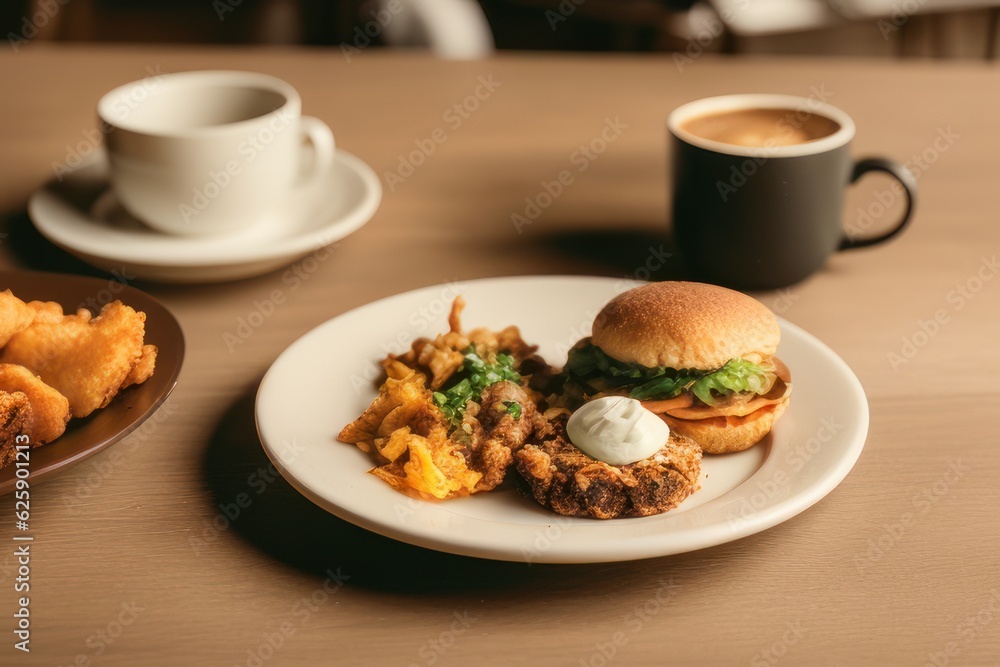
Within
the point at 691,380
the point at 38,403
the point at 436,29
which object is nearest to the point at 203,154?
the point at 38,403

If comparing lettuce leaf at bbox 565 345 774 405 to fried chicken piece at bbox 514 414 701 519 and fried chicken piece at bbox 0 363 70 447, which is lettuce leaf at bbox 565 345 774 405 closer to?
fried chicken piece at bbox 514 414 701 519

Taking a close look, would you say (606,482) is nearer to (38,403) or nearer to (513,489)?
(513,489)

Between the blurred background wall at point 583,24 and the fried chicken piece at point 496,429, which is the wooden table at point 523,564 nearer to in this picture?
the fried chicken piece at point 496,429

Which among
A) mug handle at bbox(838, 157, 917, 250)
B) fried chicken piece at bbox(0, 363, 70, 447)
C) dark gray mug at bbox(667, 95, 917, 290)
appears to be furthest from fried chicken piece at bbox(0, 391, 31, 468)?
mug handle at bbox(838, 157, 917, 250)

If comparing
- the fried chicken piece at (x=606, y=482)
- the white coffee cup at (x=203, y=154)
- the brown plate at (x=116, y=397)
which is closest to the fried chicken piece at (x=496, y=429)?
the fried chicken piece at (x=606, y=482)

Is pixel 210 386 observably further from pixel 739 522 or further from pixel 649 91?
pixel 649 91

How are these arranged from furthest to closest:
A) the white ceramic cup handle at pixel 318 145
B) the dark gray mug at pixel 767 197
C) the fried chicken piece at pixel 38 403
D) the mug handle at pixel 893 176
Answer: the white ceramic cup handle at pixel 318 145
the mug handle at pixel 893 176
the dark gray mug at pixel 767 197
the fried chicken piece at pixel 38 403
